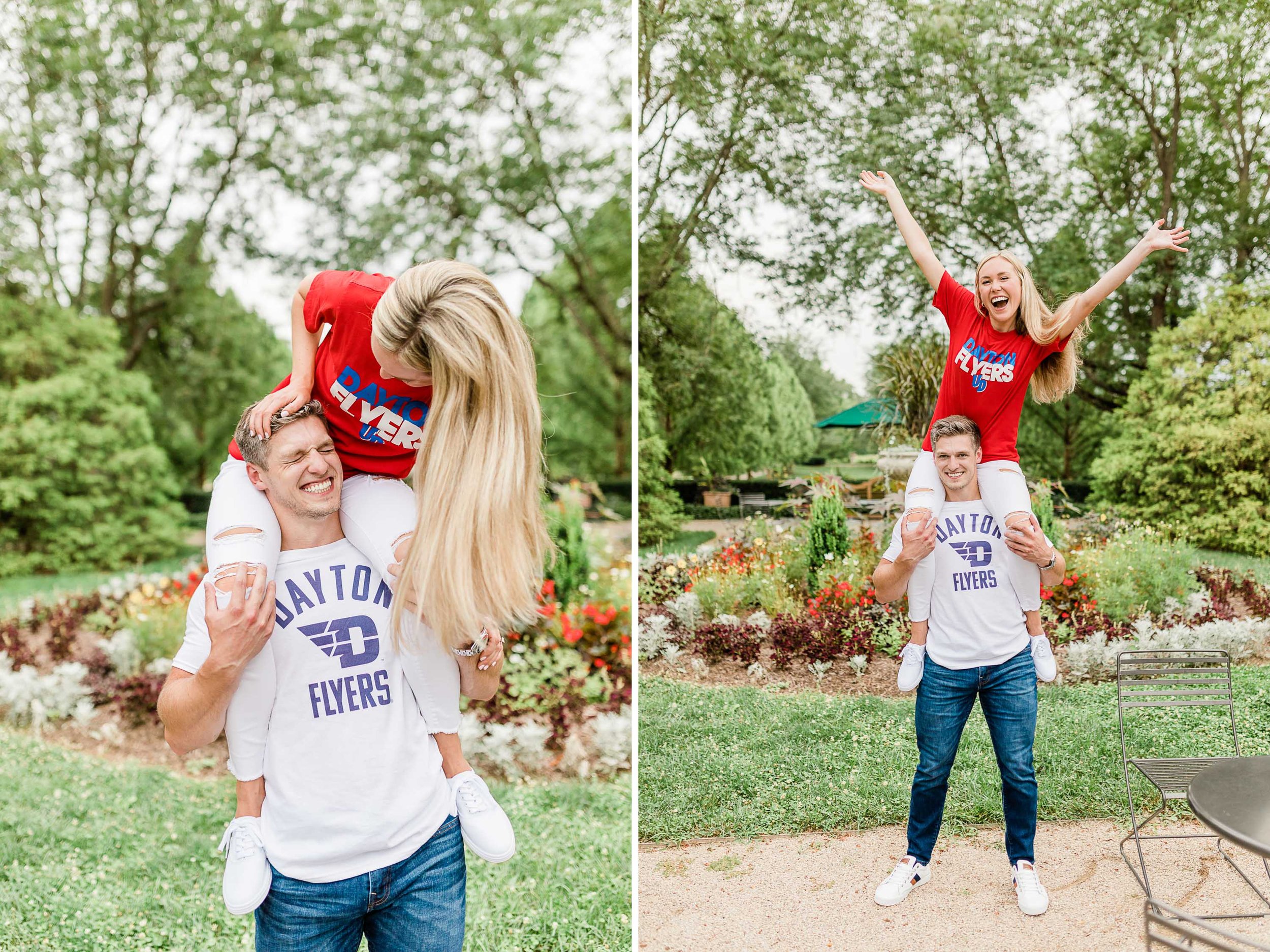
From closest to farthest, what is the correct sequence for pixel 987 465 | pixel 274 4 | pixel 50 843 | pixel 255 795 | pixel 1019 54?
pixel 255 795 < pixel 987 465 < pixel 50 843 < pixel 1019 54 < pixel 274 4

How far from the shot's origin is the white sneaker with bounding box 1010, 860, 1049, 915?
341 cm

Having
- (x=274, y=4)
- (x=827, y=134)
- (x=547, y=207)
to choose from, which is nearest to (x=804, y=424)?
(x=827, y=134)

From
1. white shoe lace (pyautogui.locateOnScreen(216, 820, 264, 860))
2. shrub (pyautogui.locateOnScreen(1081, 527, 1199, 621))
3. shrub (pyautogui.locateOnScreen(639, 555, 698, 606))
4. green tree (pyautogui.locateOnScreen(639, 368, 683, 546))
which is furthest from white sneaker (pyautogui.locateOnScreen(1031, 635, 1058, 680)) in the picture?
green tree (pyautogui.locateOnScreen(639, 368, 683, 546))

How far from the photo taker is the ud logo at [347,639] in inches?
68.4

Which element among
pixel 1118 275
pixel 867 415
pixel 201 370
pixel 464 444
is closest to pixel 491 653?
pixel 464 444

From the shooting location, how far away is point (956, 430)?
322cm

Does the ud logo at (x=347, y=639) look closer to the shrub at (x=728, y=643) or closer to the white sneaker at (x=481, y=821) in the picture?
the white sneaker at (x=481, y=821)

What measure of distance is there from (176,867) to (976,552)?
11.6ft

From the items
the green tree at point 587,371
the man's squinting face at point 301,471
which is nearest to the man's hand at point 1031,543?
the man's squinting face at point 301,471

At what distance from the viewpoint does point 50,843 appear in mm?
3988

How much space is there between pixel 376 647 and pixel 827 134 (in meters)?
4.51

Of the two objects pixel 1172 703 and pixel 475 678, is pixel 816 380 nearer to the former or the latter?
pixel 1172 703

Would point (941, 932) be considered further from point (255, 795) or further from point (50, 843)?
point (50, 843)

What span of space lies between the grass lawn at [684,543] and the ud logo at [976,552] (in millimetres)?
2497
